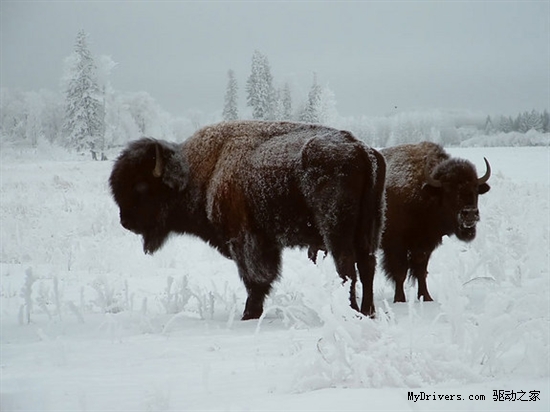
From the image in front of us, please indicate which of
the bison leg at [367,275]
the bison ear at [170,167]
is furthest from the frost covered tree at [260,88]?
the bison leg at [367,275]

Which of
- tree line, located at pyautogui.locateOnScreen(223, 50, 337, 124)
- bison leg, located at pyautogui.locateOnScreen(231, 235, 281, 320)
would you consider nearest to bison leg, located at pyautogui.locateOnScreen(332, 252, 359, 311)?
bison leg, located at pyautogui.locateOnScreen(231, 235, 281, 320)

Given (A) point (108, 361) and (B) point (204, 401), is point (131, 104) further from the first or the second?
(B) point (204, 401)

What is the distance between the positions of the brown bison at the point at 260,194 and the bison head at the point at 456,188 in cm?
155

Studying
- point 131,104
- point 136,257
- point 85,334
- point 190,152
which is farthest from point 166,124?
point 85,334

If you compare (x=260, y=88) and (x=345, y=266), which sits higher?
(x=260, y=88)

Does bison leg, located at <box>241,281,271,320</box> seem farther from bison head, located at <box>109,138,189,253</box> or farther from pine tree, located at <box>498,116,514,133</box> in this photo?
pine tree, located at <box>498,116,514,133</box>

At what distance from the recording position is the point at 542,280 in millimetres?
2408

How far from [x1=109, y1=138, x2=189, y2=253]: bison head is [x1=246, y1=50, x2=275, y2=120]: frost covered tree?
7.20 m

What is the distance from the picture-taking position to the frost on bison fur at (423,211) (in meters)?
5.42

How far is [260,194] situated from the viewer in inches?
169

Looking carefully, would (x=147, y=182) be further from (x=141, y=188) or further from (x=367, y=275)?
(x=367, y=275)

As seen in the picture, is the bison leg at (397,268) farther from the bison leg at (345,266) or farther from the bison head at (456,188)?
the bison leg at (345,266)

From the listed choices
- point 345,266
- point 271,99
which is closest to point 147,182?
point 345,266

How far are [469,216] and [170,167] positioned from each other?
2.76 m
